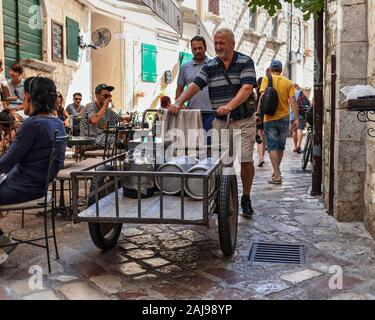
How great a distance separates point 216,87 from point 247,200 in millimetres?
1224

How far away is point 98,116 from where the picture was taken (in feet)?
22.2

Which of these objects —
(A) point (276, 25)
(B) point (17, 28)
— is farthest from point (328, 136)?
(A) point (276, 25)

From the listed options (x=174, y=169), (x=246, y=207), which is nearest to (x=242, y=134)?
(x=246, y=207)

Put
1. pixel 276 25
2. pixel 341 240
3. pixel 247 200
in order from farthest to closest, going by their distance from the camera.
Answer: pixel 276 25 < pixel 247 200 < pixel 341 240

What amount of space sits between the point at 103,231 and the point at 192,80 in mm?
2446

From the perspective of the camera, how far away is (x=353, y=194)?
16.6ft

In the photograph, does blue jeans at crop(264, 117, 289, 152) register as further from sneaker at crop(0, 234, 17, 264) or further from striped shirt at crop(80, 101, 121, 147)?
sneaker at crop(0, 234, 17, 264)

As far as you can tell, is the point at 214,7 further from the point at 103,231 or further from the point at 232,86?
the point at 103,231

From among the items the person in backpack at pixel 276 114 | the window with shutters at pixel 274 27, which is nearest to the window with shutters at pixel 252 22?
the window with shutters at pixel 274 27

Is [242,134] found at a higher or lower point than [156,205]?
higher

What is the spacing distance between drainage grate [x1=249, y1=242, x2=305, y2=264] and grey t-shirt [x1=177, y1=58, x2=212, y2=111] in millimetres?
1926

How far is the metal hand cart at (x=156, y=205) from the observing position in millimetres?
3350

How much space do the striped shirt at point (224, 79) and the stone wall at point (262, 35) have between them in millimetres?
14281
